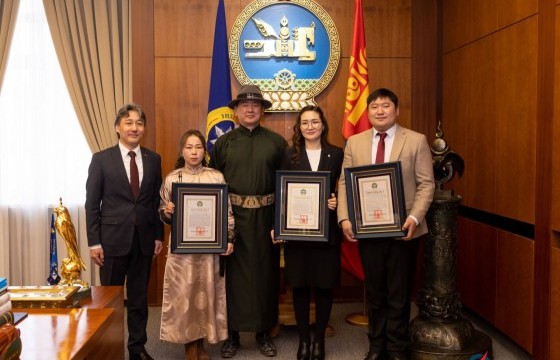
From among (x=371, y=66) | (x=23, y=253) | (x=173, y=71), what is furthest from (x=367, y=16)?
(x=23, y=253)

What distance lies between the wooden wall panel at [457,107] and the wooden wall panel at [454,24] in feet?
0.23

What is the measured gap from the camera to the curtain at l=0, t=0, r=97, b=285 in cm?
408

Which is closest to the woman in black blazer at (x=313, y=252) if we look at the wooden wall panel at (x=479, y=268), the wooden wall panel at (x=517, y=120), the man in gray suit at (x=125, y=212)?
the man in gray suit at (x=125, y=212)

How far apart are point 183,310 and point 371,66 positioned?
8.06 feet

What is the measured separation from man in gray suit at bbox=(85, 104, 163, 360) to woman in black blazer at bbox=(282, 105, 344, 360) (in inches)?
31.1

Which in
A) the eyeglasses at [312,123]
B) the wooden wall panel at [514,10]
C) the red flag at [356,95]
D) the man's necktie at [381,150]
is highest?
the wooden wall panel at [514,10]

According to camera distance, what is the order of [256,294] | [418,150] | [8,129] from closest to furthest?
[418,150] → [256,294] → [8,129]

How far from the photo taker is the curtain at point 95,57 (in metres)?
4.06

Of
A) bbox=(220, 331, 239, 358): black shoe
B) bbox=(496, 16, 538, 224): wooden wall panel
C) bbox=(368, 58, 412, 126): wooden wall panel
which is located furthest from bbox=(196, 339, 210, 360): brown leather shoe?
bbox=(368, 58, 412, 126): wooden wall panel

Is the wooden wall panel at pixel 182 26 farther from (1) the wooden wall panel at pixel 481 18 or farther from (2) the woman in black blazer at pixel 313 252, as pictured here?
(1) the wooden wall panel at pixel 481 18

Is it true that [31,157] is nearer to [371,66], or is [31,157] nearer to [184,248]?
[184,248]

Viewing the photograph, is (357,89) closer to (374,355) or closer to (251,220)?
(251,220)

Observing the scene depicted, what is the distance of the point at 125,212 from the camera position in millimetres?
2793

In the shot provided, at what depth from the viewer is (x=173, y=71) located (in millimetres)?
4102
